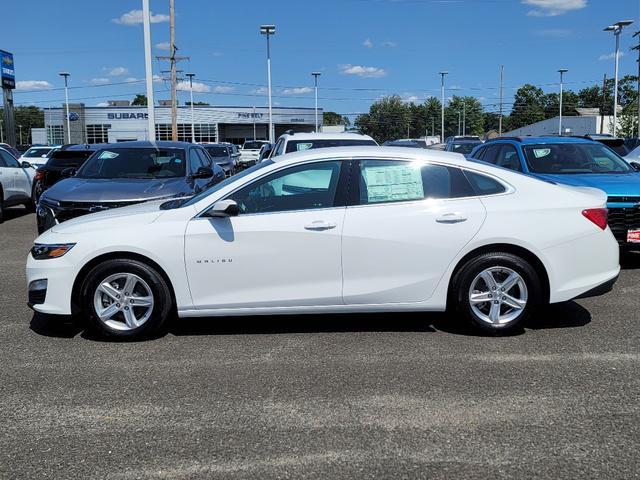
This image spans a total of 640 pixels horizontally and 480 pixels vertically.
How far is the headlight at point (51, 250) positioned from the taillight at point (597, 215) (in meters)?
4.28

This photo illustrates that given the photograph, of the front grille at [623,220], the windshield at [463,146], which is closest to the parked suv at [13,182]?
the front grille at [623,220]

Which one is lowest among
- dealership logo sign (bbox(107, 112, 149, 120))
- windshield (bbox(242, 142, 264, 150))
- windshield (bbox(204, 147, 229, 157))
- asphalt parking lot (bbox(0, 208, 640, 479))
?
asphalt parking lot (bbox(0, 208, 640, 479))

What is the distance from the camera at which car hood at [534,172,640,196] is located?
24.7 feet

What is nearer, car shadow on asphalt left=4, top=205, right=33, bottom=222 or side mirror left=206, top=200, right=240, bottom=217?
side mirror left=206, top=200, right=240, bottom=217

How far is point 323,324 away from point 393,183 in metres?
1.44

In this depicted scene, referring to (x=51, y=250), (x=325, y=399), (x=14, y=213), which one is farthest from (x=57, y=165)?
(x=325, y=399)

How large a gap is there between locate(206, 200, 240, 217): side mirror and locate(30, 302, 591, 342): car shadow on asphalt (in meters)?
1.09

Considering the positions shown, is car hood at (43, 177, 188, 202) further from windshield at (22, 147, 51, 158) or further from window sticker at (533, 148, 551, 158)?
windshield at (22, 147, 51, 158)

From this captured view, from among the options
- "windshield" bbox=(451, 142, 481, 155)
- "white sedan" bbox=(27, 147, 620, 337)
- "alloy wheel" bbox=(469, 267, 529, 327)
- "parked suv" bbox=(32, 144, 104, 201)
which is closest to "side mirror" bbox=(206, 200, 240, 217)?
"white sedan" bbox=(27, 147, 620, 337)

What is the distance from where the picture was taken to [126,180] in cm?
893

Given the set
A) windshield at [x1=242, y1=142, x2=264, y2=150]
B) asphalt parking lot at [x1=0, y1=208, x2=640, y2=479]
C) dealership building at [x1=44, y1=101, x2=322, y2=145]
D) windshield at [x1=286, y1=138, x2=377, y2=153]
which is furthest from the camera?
dealership building at [x1=44, y1=101, x2=322, y2=145]

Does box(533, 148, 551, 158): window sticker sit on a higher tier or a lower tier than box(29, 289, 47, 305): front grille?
higher

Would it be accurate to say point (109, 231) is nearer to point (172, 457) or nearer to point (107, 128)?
point (172, 457)

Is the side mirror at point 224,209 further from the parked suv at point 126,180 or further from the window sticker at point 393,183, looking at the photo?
the parked suv at point 126,180
